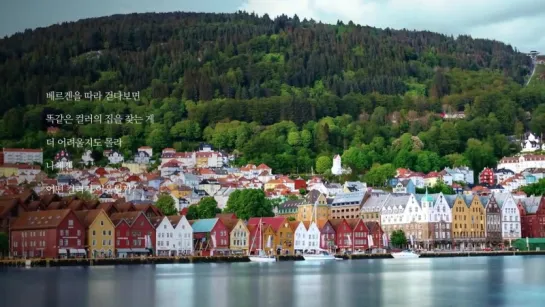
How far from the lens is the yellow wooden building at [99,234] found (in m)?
76.2

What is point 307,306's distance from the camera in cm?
4047

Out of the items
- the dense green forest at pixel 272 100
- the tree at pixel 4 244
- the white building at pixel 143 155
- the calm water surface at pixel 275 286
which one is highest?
the dense green forest at pixel 272 100

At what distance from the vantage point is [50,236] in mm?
74438

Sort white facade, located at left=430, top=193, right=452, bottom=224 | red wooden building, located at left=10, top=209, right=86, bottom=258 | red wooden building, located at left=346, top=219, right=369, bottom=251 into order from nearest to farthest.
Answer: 1. red wooden building, located at left=10, top=209, right=86, bottom=258
2. red wooden building, located at left=346, top=219, right=369, bottom=251
3. white facade, located at left=430, top=193, right=452, bottom=224

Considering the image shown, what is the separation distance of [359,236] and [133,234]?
2170 centimetres

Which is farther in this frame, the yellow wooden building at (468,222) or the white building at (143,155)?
the white building at (143,155)

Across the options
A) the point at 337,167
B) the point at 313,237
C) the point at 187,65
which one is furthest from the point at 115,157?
the point at 313,237

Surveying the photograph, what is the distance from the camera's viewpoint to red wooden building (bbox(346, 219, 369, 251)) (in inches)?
3558

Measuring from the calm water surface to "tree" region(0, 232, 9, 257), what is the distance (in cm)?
991

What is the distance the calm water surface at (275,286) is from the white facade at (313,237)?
2026 cm

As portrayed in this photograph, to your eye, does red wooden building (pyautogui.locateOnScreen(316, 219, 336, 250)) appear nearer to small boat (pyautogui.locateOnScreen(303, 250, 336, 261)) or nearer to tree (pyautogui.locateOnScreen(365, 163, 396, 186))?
small boat (pyautogui.locateOnScreen(303, 250, 336, 261))

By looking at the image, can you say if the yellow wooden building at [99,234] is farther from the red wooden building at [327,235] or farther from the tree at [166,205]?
the red wooden building at [327,235]

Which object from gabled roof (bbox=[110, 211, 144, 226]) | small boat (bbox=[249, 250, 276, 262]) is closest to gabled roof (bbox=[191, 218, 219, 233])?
small boat (bbox=[249, 250, 276, 262])

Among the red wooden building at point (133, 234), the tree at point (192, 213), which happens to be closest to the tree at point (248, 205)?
the tree at point (192, 213)
